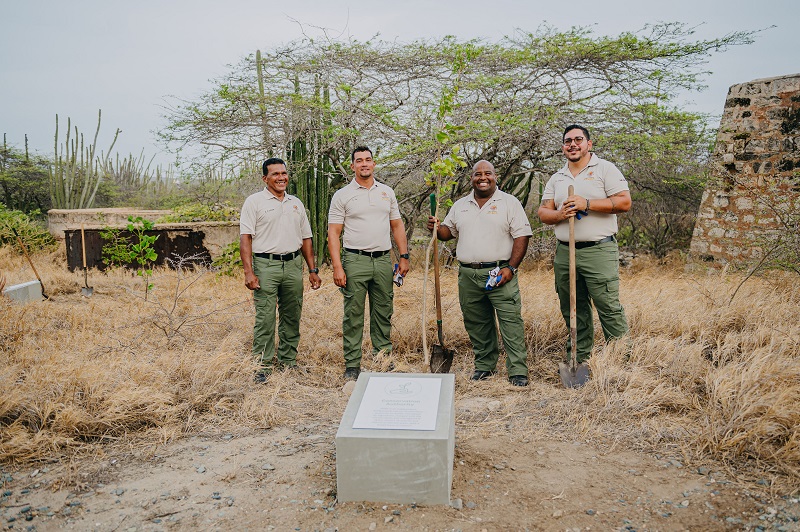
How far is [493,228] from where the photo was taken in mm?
4484

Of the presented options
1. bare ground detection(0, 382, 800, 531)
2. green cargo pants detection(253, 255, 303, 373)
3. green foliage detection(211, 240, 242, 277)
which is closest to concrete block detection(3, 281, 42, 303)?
green foliage detection(211, 240, 242, 277)

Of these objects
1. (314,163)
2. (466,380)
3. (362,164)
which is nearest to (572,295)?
(466,380)

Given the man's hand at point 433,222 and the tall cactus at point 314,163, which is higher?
the tall cactus at point 314,163

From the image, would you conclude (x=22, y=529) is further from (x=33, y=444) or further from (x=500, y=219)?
(x=500, y=219)

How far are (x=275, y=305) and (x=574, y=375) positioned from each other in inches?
93.6

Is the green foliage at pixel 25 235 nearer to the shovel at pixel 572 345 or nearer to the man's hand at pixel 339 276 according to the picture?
the man's hand at pixel 339 276

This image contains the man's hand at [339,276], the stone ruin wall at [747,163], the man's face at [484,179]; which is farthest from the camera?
the stone ruin wall at [747,163]

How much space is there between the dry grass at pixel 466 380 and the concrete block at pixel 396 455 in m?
0.85

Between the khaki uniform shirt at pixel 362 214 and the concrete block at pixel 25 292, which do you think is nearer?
the khaki uniform shirt at pixel 362 214

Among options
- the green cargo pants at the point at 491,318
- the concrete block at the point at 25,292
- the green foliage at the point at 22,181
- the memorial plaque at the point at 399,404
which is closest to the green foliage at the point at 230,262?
the concrete block at the point at 25,292

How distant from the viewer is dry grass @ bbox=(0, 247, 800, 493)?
341 cm

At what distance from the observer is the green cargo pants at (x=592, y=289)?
442 cm

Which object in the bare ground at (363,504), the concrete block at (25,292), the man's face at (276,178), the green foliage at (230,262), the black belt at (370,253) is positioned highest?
the man's face at (276,178)

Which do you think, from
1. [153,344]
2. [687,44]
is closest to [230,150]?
[153,344]
